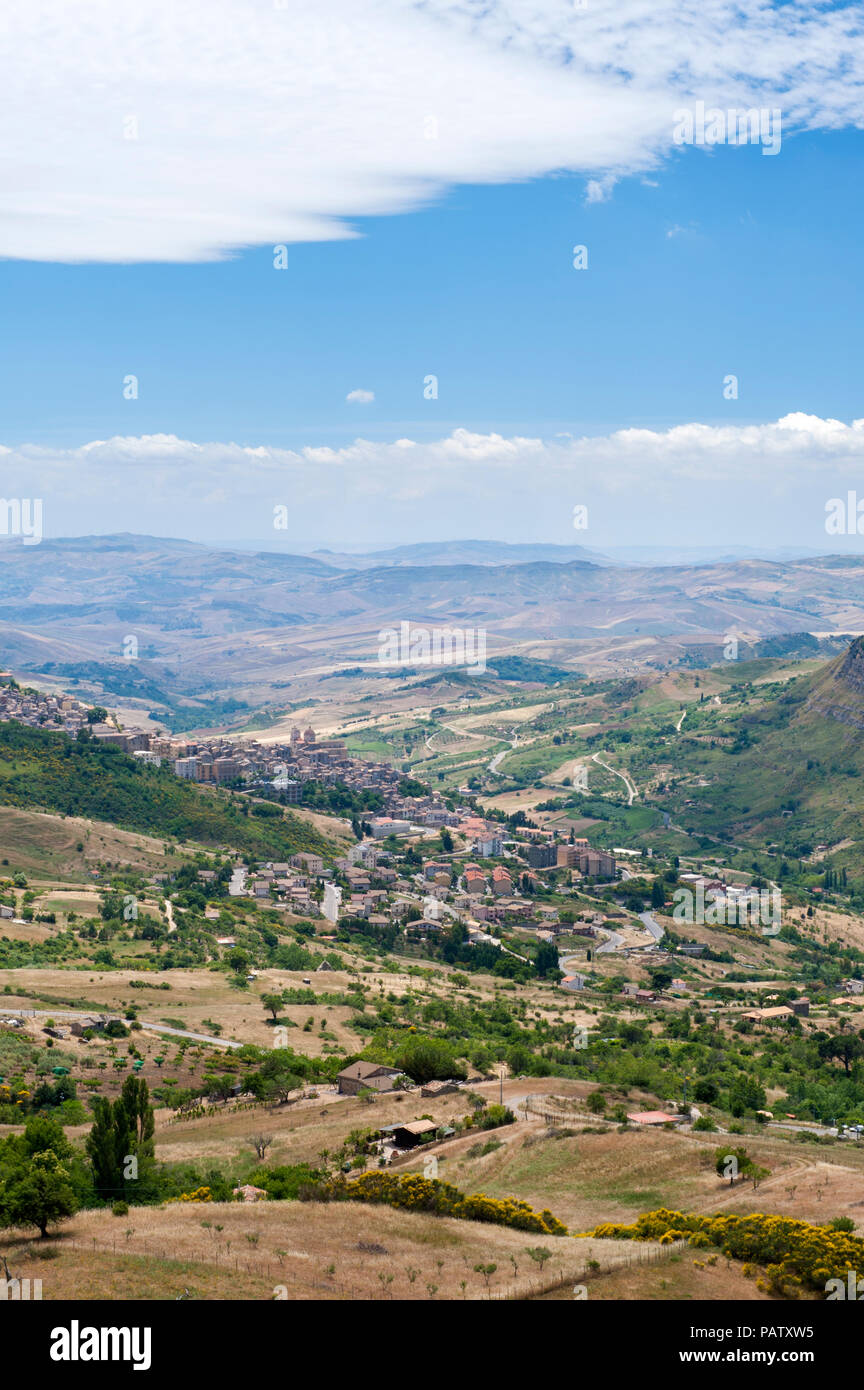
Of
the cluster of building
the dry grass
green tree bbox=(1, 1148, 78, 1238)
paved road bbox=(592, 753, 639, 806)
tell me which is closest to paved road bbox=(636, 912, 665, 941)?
paved road bbox=(592, 753, 639, 806)

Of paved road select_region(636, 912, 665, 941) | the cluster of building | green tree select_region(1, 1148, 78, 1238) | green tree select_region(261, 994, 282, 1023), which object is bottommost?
paved road select_region(636, 912, 665, 941)

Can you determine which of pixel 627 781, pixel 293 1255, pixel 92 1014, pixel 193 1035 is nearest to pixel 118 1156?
pixel 293 1255

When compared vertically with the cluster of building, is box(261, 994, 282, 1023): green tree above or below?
below

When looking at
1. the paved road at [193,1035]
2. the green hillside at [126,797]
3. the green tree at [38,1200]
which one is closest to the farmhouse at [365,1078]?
the paved road at [193,1035]

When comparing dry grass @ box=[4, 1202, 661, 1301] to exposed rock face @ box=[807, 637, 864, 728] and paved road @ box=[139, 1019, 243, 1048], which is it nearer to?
paved road @ box=[139, 1019, 243, 1048]

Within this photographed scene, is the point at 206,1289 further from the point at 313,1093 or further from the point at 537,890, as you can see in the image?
the point at 537,890

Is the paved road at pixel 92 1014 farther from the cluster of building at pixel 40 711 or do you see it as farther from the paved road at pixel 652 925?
the cluster of building at pixel 40 711
